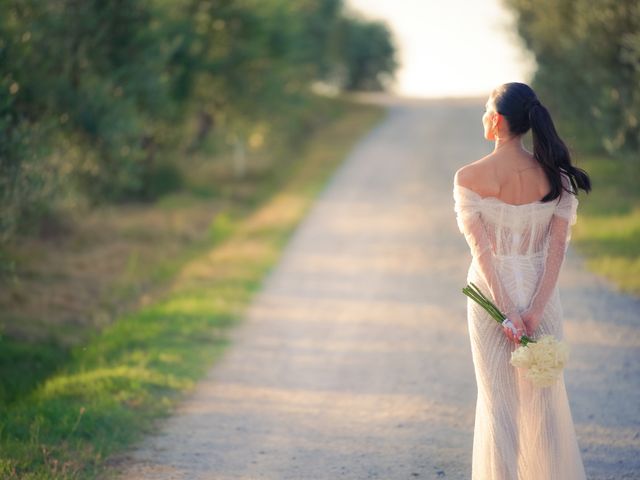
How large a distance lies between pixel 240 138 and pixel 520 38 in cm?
910

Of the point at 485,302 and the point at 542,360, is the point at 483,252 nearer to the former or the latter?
the point at 485,302

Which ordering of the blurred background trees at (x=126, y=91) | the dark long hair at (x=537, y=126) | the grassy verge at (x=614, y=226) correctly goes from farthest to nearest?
the grassy verge at (x=614, y=226) < the blurred background trees at (x=126, y=91) < the dark long hair at (x=537, y=126)

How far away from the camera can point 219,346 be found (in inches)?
342

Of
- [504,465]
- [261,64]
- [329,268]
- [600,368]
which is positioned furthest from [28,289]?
[261,64]

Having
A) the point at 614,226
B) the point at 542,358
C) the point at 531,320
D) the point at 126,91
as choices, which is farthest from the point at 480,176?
the point at 614,226

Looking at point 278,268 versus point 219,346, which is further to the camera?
point 278,268

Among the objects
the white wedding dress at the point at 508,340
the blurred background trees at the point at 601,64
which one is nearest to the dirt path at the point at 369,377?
the white wedding dress at the point at 508,340

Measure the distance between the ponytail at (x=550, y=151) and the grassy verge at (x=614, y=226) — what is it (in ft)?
21.7

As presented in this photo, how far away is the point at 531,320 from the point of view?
4.40 meters

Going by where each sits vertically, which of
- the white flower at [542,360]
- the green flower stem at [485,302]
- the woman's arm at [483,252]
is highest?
the woman's arm at [483,252]

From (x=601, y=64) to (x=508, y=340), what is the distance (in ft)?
30.1

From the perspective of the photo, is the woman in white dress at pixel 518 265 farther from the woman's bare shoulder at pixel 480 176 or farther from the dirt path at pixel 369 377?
the dirt path at pixel 369 377

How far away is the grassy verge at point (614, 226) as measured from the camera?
11.5 metres

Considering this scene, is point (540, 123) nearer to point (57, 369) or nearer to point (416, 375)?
point (416, 375)
